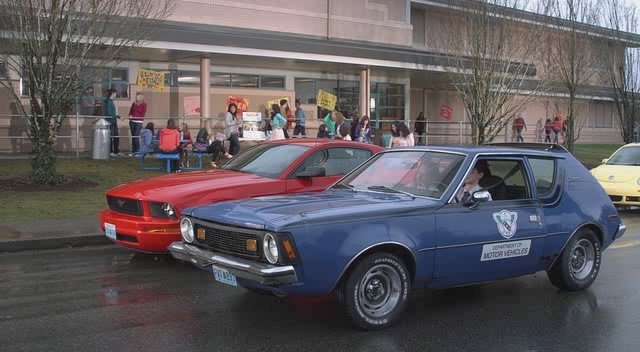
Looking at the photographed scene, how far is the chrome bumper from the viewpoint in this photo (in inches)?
205

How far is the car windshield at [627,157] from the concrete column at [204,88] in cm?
1155

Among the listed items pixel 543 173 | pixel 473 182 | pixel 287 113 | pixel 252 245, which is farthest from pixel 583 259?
pixel 287 113

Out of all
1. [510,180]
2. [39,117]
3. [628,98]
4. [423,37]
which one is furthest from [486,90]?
[510,180]

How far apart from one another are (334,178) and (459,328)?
3835 mm

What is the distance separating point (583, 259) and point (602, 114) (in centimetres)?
3708

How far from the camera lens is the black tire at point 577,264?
23.2ft

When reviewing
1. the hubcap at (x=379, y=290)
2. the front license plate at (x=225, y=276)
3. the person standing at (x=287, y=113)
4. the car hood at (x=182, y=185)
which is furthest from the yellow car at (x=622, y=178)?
the front license plate at (x=225, y=276)

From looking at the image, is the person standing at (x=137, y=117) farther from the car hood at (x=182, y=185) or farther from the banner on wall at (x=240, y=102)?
the car hood at (x=182, y=185)

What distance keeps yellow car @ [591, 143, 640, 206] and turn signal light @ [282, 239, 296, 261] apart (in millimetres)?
10631

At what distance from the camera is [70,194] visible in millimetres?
13789

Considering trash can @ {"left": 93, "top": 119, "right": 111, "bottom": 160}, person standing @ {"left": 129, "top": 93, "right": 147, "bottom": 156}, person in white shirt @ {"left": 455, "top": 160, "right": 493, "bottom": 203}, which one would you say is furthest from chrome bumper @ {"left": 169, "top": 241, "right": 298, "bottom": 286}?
person standing @ {"left": 129, "top": 93, "right": 147, "bottom": 156}

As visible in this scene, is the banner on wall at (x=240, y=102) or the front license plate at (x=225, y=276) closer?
the front license plate at (x=225, y=276)

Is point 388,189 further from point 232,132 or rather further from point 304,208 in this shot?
point 232,132

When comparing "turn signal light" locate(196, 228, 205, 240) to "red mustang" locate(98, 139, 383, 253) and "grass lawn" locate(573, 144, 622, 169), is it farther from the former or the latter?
"grass lawn" locate(573, 144, 622, 169)
